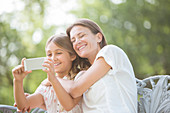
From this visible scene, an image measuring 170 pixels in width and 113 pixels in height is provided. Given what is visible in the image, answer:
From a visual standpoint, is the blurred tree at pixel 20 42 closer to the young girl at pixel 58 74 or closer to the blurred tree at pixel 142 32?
the blurred tree at pixel 142 32

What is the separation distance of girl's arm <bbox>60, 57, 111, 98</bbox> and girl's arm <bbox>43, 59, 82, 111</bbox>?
0.17 feet

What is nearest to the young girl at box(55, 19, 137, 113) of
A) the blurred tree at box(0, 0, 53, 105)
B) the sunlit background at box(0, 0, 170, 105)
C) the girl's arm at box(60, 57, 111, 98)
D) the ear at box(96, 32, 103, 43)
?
the girl's arm at box(60, 57, 111, 98)

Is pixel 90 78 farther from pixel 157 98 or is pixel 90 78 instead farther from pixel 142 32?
pixel 142 32

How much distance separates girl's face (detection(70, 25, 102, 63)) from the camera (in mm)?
1801

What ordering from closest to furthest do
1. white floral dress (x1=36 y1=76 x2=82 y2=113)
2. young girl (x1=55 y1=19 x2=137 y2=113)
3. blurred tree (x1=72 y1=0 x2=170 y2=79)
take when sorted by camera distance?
young girl (x1=55 y1=19 x2=137 y2=113) < white floral dress (x1=36 y1=76 x2=82 y2=113) < blurred tree (x1=72 y1=0 x2=170 y2=79)

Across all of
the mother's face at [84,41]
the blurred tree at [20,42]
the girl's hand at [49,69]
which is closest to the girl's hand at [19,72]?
the girl's hand at [49,69]

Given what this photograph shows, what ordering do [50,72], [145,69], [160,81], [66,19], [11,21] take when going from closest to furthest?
[50,72], [160,81], [145,69], [11,21], [66,19]

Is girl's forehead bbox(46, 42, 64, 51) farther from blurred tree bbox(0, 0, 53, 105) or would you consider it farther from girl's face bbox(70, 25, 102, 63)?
blurred tree bbox(0, 0, 53, 105)

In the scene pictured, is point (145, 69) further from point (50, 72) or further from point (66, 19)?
point (50, 72)

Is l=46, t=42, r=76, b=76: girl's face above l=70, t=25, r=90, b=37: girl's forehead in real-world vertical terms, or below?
below

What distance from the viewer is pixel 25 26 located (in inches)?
391

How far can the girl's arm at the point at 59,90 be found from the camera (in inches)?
57.7

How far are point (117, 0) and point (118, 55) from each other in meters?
8.96

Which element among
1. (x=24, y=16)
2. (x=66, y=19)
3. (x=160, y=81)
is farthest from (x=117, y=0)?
(x=160, y=81)
